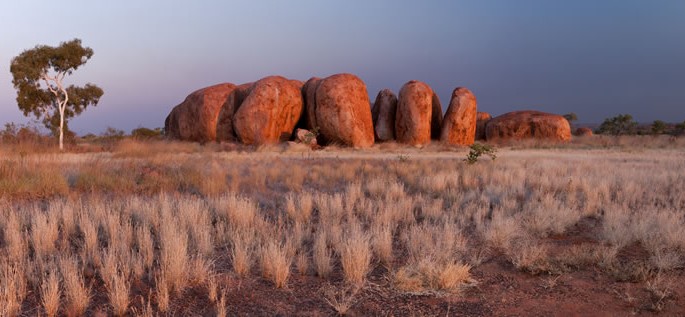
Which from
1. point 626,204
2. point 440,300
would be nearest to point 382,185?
point 626,204

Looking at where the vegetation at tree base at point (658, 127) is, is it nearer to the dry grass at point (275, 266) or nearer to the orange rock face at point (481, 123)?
the orange rock face at point (481, 123)

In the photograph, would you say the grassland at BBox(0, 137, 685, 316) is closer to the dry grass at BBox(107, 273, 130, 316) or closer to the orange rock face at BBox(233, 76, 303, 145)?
the dry grass at BBox(107, 273, 130, 316)

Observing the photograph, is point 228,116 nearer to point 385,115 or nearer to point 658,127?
point 385,115

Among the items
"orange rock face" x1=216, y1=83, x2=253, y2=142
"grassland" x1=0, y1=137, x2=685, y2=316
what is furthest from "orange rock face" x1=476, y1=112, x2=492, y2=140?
"grassland" x1=0, y1=137, x2=685, y2=316

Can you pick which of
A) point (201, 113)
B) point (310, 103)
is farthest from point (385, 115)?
point (201, 113)

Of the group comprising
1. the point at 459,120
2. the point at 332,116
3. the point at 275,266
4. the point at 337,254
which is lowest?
the point at 337,254

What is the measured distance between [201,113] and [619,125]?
A: 153ft

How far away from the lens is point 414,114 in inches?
1127

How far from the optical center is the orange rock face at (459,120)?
29.1 metres

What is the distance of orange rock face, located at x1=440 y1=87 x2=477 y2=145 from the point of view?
2914 centimetres

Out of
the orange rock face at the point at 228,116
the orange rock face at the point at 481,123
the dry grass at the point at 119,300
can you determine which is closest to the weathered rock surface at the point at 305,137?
the orange rock face at the point at 228,116

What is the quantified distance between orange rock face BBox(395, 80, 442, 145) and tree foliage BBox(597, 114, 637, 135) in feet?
111

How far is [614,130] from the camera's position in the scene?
176 feet

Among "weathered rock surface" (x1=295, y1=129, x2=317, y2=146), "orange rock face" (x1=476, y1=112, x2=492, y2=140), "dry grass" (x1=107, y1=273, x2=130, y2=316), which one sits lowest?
"dry grass" (x1=107, y1=273, x2=130, y2=316)
